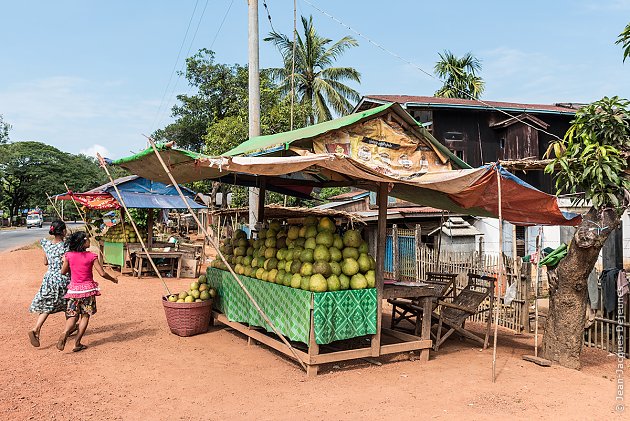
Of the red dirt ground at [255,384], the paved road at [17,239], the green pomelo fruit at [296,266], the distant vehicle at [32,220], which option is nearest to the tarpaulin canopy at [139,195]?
the red dirt ground at [255,384]

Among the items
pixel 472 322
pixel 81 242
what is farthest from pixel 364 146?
pixel 472 322

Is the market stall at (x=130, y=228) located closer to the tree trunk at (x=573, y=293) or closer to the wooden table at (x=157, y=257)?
the wooden table at (x=157, y=257)

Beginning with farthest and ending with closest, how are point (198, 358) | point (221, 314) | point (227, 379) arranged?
1. point (221, 314)
2. point (198, 358)
3. point (227, 379)

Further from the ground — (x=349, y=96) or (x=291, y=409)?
(x=349, y=96)

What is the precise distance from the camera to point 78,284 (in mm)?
6105

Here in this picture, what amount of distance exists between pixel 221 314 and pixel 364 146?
3620mm

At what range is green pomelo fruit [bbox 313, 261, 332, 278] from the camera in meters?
5.45

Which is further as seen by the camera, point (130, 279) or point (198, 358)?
point (130, 279)

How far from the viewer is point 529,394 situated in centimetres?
493

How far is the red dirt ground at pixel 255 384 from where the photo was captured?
4.37 meters

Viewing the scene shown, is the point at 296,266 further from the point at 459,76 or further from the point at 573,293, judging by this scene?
the point at 459,76

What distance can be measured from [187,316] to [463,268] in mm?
6808

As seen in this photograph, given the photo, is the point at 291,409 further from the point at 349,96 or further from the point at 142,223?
the point at 349,96

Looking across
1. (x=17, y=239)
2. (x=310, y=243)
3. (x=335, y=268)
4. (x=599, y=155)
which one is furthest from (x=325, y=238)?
(x=17, y=239)
